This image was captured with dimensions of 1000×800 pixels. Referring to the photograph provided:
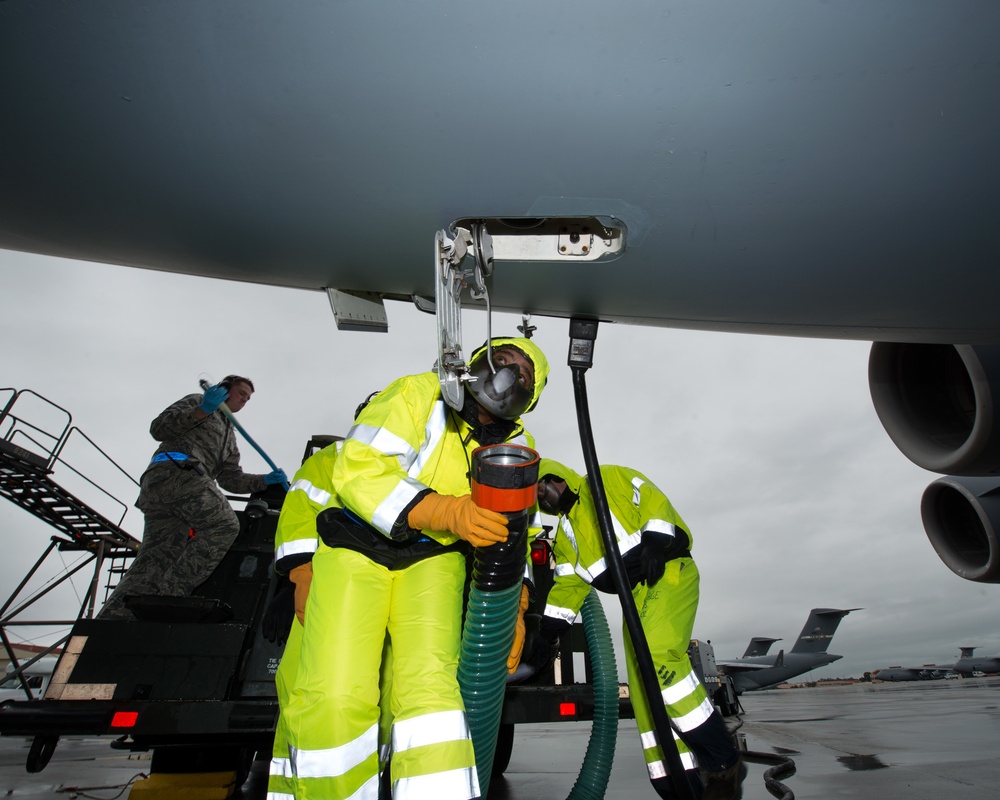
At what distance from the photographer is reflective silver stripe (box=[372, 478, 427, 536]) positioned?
1853 millimetres

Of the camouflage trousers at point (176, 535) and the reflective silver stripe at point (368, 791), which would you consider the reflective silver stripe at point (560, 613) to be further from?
the reflective silver stripe at point (368, 791)

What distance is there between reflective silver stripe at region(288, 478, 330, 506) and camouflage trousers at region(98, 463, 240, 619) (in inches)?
43.8

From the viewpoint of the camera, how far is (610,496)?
386 centimetres

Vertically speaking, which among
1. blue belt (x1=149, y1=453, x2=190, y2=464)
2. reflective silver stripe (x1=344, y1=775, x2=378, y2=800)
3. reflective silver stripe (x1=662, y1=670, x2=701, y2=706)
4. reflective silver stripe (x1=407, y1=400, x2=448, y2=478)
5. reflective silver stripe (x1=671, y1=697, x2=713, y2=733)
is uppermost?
blue belt (x1=149, y1=453, x2=190, y2=464)

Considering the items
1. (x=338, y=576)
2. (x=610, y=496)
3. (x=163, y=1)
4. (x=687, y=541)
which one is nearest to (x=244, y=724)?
(x=338, y=576)

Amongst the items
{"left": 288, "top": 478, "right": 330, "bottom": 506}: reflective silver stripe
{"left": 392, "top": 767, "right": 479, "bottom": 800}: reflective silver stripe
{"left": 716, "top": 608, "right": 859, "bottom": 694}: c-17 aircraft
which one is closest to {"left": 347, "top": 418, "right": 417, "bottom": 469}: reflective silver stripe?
{"left": 288, "top": 478, "right": 330, "bottom": 506}: reflective silver stripe

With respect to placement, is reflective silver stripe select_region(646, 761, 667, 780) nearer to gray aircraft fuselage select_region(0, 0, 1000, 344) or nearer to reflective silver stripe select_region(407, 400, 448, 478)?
reflective silver stripe select_region(407, 400, 448, 478)

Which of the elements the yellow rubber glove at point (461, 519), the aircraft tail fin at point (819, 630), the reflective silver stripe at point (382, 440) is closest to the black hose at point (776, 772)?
the yellow rubber glove at point (461, 519)

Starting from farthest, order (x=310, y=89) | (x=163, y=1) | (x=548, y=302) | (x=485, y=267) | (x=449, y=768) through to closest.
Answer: (x=548, y=302), (x=485, y=267), (x=449, y=768), (x=310, y=89), (x=163, y=1)

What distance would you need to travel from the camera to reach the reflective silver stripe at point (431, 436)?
2262 mm

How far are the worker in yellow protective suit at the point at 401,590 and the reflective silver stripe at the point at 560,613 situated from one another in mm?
1811

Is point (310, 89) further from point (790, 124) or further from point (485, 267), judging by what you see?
point (790, 124)

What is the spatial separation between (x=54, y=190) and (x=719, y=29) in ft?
4.87

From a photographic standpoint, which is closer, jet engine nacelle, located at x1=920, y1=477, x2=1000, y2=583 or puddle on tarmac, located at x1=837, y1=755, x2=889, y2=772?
jet engine nacelle, located at x1=920, y1=477, x2=1000, y2=583
